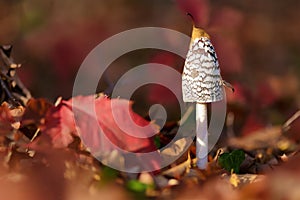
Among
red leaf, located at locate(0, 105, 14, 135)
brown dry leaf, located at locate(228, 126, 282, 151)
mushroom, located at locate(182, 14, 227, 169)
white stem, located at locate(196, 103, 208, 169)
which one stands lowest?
brown dry leaf, located at locate(228, 126, 282, 151)

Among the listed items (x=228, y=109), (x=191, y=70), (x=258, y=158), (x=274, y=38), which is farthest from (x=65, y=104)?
(x=274, y=38)

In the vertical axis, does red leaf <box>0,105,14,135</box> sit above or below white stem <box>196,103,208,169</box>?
below

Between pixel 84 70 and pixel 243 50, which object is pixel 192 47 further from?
pixel 243 50

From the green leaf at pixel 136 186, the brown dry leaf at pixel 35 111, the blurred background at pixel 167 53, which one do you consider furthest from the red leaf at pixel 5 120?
the blurred background at pixel 167 53

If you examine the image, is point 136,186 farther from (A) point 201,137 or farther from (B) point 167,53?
(B) point 167,53

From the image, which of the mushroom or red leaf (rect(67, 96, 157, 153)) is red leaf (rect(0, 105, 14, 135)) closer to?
red leaf (rect(67, 96, 157, 153))

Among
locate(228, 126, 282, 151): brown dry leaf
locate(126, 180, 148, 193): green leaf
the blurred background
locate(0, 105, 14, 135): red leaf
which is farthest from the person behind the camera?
the blurred background

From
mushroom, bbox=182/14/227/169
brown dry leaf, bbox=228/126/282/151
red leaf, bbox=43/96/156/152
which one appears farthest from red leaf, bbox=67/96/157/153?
brown dry leaf, bbox=228/126/282/151
